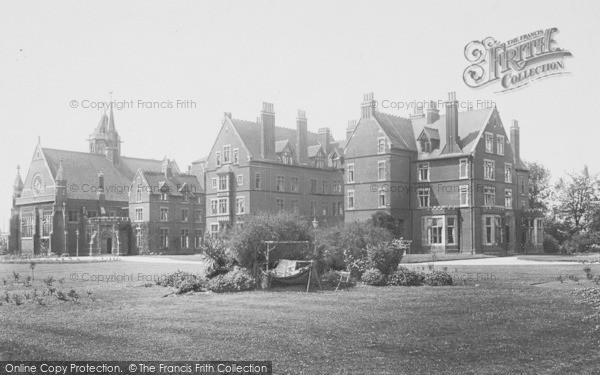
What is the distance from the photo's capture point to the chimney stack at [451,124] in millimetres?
53812

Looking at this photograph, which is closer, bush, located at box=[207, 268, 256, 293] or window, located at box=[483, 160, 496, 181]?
bush, located at box=[207, 268, 256, 293]

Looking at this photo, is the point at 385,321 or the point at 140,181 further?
the point at 140,181

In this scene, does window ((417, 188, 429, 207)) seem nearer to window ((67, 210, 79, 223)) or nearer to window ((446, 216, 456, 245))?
window ((446, 216, 456, 245))

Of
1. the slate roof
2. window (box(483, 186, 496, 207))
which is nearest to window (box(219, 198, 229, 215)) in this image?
the slate roof

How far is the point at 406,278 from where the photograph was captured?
24406 mm

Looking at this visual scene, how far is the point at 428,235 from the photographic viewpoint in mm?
54656

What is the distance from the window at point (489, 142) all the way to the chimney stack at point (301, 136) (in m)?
19.2

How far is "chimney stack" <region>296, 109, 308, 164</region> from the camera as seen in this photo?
213 feet

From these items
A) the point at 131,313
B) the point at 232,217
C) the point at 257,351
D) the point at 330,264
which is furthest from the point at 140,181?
the point at 257,351

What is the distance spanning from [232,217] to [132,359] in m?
50.1

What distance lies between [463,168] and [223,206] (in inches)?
914

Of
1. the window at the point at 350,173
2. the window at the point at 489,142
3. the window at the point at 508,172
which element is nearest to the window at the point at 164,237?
the window at the point at 350,173

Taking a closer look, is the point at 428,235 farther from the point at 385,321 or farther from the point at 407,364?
the point at 407,364

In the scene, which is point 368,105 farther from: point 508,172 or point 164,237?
point 164,237
